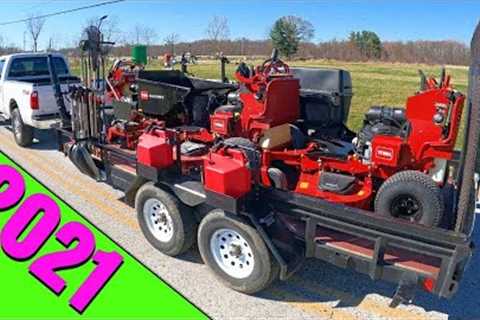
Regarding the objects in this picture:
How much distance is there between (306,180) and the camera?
16.3 ft

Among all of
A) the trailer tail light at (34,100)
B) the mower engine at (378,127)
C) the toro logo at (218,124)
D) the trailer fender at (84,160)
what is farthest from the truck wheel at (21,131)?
the mower engine at (378,127)

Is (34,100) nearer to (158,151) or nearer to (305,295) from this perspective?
(158,151)

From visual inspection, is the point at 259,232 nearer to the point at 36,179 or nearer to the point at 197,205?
the point at 197,205

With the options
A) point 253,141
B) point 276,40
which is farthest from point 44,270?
point 276,40

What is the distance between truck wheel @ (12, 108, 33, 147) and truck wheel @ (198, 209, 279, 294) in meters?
6.95

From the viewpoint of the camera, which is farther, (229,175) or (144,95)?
(144,95)

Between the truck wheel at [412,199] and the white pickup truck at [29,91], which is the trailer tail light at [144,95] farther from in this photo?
the truck wheel at [412,199]

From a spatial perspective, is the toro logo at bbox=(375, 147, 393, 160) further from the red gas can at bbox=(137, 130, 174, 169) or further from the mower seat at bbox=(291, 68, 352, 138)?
the red gas can at bbox=(137, 130, 174, 169)

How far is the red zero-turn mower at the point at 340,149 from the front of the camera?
392 cm

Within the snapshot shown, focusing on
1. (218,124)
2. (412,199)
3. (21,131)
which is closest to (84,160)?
(218,124)

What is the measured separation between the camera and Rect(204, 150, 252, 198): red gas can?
3834mm

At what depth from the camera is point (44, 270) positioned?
4430 mm

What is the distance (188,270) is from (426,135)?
255cm

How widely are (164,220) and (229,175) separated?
4.28ft
